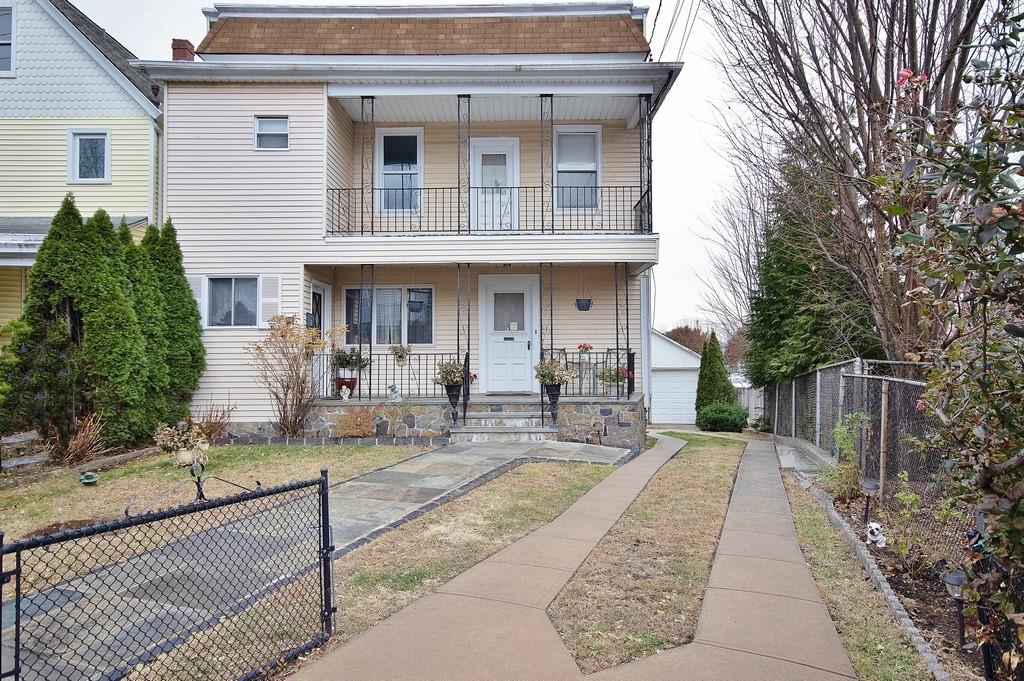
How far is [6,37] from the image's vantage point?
12.9 metres

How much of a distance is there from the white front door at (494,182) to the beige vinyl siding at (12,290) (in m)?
8.84

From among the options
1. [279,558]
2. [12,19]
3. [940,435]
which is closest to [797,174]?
[940,435]

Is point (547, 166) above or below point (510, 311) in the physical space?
above

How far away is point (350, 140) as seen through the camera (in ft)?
44.6

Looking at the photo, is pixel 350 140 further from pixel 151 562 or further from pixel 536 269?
pixel 151 562

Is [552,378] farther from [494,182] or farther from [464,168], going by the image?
[464,168]

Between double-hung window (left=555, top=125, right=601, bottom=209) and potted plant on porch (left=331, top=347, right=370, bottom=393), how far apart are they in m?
5.22

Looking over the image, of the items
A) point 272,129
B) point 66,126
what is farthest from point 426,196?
point 66,126

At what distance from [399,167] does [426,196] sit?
0.90 meters

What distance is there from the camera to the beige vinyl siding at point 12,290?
40.5 ft

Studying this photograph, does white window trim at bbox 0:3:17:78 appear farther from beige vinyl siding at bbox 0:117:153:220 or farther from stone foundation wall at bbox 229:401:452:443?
stone foundation wall at bbox 229:401:452:443

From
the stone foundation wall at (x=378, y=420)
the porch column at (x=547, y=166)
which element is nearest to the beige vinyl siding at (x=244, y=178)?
the stone foundation wall at (x=378, y=420)

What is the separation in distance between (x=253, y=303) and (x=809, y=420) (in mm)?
11253

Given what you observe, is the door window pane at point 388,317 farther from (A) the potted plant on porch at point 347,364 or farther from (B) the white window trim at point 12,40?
(B) the white window trim at point 12,40
